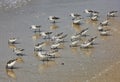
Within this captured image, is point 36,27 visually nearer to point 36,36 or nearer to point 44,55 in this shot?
point 36,36

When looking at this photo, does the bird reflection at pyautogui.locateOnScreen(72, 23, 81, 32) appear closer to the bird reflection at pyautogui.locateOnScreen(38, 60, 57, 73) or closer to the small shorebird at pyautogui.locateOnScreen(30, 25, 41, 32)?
the small shorebird at pyautogui.locateOnScreen(30, 25, 41, 32)

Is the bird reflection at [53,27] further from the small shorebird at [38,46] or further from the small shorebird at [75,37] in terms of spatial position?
the small shorebird at [38,46]

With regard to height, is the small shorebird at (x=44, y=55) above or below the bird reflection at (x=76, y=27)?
above

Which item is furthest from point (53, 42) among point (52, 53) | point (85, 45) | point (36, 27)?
point (36, 27)

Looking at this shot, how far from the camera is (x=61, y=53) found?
22.2 meters

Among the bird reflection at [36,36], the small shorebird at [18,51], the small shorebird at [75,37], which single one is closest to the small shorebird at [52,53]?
the small shorebird at [18,51]

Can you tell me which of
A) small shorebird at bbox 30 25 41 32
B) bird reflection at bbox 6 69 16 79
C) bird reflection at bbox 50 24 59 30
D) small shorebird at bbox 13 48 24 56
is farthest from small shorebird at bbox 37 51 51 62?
bird reflection at bbox 50 24 59 30

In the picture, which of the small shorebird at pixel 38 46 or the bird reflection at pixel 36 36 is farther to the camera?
the bird reflection at pixel 36 36

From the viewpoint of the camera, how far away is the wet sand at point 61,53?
18.9m

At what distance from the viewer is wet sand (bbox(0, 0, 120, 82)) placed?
61.9 feet

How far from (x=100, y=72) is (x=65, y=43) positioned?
5445 mm

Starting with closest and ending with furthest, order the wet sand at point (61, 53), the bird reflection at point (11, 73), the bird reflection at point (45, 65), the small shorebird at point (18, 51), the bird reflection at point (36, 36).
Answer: the wet sand at point (61, 53), the bird reflection at point (11, 73), the bird reflection at point (45, 65), the small shorebird at point (18, 51), the bird reflection at point (36, 36)

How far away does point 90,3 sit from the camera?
38.9 meters

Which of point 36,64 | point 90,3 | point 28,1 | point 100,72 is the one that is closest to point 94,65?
point 100,72
